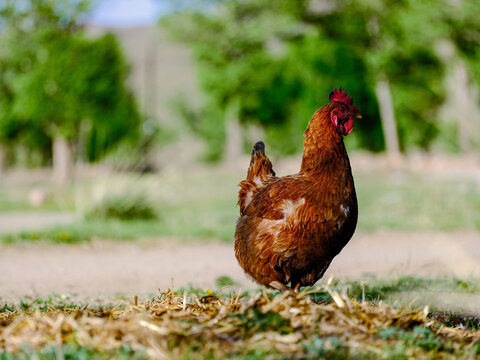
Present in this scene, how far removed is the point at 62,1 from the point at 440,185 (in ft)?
51.5

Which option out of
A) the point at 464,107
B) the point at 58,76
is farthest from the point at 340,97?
the point at 58,76

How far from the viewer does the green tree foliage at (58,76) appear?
73.8 ft

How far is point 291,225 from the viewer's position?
360cm

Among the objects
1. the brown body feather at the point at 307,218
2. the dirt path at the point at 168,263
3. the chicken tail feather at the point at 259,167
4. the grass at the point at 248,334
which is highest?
the chicken tail feather at the point at 259,167

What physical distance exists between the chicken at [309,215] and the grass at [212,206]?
5.06 m

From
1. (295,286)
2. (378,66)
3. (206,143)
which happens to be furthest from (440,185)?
(206,143)

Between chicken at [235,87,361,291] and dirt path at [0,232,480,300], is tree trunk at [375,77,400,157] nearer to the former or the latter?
dirt path at [0,232,480,300]

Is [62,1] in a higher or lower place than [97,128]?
higher

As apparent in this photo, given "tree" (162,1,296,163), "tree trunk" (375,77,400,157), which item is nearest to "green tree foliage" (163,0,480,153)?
"tree" (162,1,296,163)

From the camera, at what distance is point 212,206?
1402cm

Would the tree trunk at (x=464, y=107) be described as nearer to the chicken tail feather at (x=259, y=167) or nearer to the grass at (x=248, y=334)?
the chicken tail feather at (x=259, y=167)

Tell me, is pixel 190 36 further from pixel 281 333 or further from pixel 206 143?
pixel 281 333

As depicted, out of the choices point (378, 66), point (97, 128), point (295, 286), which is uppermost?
point (378, 66)

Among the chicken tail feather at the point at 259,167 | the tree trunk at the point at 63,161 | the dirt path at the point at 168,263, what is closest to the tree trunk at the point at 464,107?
the dirt path at the point at 168,263
